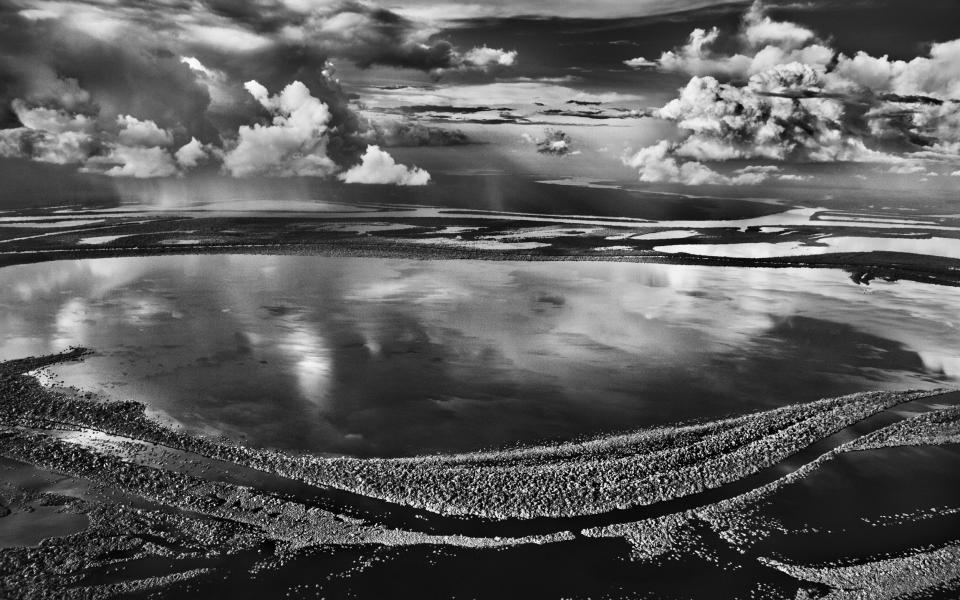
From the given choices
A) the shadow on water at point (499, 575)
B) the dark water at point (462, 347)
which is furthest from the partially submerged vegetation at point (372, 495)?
the dark water at point (462, 347)

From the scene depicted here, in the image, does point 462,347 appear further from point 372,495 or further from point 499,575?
point 499,575

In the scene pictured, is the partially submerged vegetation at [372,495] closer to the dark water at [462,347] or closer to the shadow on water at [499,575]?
the shadow on water at [499,575]

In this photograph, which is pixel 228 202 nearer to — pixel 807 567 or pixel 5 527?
pixel 5 527

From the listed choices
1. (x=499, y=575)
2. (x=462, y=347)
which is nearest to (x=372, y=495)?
(x=499, y=575)

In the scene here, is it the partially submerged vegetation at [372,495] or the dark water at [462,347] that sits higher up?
the dark water at [462,347]

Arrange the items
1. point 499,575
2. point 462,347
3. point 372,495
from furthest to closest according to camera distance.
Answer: point 462,347 → point 372,495 → point 499,575

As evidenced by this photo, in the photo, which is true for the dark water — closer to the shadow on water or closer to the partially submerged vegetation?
the partially submerged vegetation

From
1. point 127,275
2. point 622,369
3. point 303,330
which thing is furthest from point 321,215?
point 622,369

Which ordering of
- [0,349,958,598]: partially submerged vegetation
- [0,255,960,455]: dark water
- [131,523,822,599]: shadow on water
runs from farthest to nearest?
1. [0,255,960,455]: dark water
2. [0,349,958,598]: partially submerged vegetation
3. [131,523,822,599]: shadow on water

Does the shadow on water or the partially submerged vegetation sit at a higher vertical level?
the partially submerged vegetation

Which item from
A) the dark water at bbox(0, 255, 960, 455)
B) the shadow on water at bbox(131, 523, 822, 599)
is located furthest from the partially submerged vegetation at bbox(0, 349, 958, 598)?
the dark water at bbox(0, 255, 960, 455)
